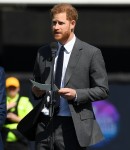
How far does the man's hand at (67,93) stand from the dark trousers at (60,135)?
25 centimetres

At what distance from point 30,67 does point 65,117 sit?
622 centimetres

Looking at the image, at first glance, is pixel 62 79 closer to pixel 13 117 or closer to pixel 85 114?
pixel 85 114

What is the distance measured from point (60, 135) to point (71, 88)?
387 millimetres

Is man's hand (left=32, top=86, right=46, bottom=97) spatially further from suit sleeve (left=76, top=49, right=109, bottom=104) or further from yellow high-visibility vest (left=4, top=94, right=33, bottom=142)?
yellow high-visibility vest (left=4, top=94, right=33, bottom=142)

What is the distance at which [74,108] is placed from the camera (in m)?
5.14

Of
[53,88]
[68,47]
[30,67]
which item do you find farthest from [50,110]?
[30,67]

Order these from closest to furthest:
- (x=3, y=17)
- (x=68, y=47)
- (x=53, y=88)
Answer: (x=53, y=88) → (x=68, y=47) → (x=3, y=17)

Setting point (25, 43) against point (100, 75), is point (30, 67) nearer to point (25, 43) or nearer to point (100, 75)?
point (25, 43)

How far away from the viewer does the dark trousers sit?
17.0 ft

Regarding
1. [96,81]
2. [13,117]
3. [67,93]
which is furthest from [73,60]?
[13,117]

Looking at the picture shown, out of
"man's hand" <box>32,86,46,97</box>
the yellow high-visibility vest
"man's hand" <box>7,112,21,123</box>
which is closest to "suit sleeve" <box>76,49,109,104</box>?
"man's hand" <box>32,86,46,97</box>

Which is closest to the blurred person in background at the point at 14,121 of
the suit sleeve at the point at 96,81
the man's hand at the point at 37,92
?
the man's hand at the point at 37,92

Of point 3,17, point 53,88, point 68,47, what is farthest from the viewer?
point 3,17

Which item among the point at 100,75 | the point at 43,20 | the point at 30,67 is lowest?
the point at 30,67
